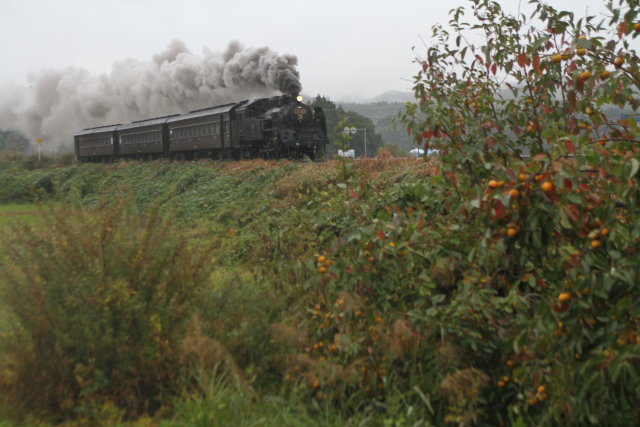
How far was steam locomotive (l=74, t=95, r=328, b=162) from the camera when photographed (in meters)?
21.6

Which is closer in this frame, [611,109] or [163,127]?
[611,109]

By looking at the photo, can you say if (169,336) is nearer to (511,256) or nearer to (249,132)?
(511,256)

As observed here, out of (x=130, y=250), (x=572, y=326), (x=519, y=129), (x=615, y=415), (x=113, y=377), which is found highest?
(x=519, y=129)

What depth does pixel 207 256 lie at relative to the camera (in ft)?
16.8

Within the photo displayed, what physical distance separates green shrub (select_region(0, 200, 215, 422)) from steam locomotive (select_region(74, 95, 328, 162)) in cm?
Result: 1640

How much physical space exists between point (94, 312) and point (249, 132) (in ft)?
58.4

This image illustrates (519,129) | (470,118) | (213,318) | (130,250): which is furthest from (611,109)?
(130,250)

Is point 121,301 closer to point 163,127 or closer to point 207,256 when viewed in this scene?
point 207,256

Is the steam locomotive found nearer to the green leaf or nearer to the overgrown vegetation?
the overgrown vegetation

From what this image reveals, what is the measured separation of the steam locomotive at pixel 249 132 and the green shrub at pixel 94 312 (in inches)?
646

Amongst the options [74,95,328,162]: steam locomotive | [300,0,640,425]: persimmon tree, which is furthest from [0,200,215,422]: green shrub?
[74,95,328,162]: steam locomotive

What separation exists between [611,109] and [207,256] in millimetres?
3427

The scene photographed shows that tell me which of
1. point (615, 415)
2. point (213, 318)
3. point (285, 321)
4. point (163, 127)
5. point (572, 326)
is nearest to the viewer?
point (572, 326)

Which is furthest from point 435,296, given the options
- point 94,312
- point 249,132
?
point 249,132
